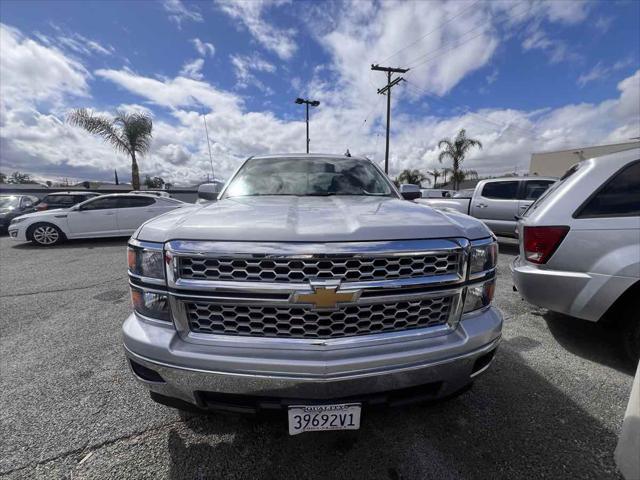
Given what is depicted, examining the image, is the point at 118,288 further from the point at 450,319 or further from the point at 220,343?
the point at 450,319

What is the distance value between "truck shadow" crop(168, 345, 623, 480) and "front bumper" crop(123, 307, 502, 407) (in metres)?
0.23

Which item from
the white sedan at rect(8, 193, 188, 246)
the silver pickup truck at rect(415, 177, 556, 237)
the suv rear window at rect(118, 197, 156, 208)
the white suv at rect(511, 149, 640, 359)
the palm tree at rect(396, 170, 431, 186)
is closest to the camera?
the white suv at rect(511, 149, 640, 359)

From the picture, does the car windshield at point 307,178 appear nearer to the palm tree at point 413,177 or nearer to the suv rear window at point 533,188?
the suv rear window at point 533,188

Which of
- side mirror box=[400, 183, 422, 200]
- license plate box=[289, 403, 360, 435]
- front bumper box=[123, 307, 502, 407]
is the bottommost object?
license plate box=[289, 403, 360, 435]

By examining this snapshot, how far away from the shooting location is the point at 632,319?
2.43 metres

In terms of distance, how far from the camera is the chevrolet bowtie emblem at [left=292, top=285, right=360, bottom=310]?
1.35m

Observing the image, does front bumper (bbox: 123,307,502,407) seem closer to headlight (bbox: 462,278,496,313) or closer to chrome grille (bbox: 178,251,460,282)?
headlight (bbox: 462,278,496,313)

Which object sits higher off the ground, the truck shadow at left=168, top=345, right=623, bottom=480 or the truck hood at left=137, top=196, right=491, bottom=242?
the truck hood at left=137, top=196, right=491, bottom=242

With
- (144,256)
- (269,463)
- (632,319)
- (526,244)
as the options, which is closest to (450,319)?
(269,463)

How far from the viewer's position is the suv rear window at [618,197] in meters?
2.40

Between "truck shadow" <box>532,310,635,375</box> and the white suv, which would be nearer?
the white suv

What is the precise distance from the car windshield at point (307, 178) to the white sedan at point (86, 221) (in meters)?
6.75

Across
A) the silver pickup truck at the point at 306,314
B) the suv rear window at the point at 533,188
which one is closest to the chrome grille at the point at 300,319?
the silver pickup truck at the point at 306,314

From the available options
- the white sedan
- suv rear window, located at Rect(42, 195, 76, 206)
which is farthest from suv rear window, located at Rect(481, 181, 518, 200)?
suv rear window, located at Rect(42, 195, 76, 206)
